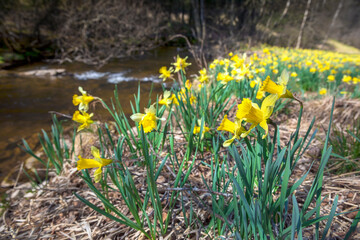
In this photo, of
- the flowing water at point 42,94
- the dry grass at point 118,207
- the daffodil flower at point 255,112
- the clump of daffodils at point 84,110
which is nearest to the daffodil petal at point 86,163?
the dry grass at point 118,207

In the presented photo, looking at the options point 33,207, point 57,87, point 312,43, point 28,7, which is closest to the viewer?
point 33,207

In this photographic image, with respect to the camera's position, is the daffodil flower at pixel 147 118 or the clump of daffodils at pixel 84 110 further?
the clump of daffodils at pixel 84 110

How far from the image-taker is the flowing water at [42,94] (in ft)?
6.99

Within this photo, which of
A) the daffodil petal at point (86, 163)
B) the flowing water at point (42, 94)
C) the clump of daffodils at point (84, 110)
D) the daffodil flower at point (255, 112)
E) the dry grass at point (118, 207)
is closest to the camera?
the daffodil flower at point (255, 112)

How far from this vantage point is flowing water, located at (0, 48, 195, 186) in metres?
2.13

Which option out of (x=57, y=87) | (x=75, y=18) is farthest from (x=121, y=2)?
(x=57, y=87)

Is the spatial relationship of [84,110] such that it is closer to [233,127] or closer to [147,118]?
[147,118]

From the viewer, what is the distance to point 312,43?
18859 millimetres

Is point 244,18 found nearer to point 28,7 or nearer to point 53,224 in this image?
point 28,7

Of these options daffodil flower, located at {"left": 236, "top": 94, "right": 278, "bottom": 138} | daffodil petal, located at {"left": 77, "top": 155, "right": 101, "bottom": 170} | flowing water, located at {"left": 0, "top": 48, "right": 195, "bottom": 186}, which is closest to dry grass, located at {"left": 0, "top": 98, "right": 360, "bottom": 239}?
daffodil petal, located at {"left": 77, "top": 155, "right": 101, "bottom": 170}

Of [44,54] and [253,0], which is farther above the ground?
[253,0]

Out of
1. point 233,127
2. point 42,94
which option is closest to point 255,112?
point 233,127

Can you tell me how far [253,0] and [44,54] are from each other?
14907mm

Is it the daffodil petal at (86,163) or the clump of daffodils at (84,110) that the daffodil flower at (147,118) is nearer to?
the daffodil petal at (86,163)
